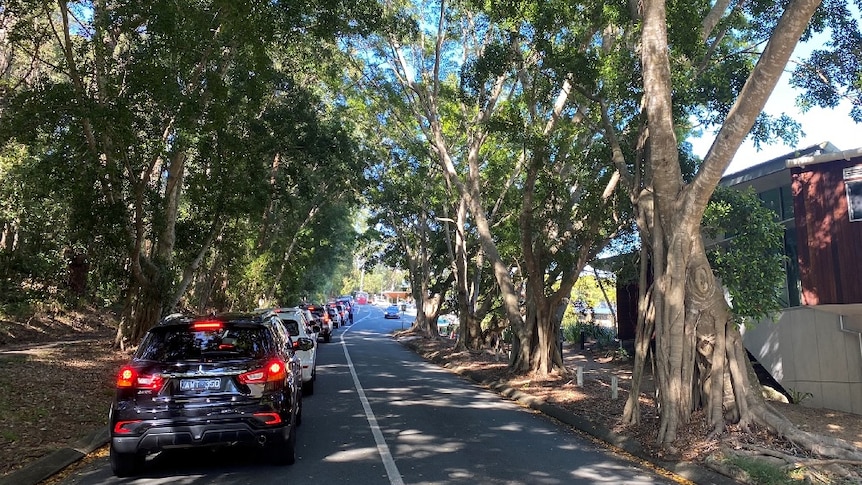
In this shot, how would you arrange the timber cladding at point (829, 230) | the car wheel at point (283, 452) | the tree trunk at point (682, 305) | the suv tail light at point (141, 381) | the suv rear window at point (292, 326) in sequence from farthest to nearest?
1. the timber cladding at point (829, 230)
2. the suv rear window at point (292, 326)
3. the tree trunk at point (682, 305)
4. the car wheel at point (283, 452)
5. the suv tail light at point (141, 381)

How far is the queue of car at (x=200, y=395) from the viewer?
576cm

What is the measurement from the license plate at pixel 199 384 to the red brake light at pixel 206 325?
2.16 feet

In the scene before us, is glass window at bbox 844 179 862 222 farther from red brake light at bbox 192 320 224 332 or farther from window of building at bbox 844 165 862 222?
red brake light at bbox 192 320 224 332

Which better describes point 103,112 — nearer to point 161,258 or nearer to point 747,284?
point 161,258

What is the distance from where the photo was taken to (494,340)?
2723 cm

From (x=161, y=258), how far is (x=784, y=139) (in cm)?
1404

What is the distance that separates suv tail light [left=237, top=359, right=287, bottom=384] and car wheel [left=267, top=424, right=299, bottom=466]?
61 centimetres

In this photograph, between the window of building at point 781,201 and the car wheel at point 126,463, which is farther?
the window of building at point 781,201

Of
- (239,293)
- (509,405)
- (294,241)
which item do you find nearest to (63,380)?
(509,405)

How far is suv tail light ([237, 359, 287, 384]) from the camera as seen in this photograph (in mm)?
6008

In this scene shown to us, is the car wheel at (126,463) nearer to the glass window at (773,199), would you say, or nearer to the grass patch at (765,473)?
the grass patch at (765,473)

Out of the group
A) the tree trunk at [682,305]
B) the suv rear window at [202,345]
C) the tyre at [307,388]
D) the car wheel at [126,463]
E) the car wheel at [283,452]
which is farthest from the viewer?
the tyre at [307,388]

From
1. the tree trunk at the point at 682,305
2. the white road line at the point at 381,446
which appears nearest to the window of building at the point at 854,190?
the tree trunk at the point at 682,305

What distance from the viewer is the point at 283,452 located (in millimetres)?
6367
